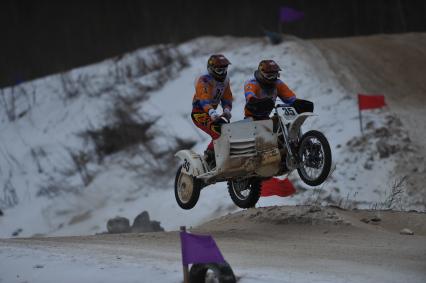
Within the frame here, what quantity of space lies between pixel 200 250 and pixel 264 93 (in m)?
4.48

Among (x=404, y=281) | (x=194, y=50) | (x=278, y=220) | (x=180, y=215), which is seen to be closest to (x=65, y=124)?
(x=194, y=50)

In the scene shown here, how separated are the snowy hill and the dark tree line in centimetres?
117

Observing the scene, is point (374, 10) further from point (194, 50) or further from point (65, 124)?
point (65, 124)

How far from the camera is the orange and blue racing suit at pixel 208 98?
10.1 metres

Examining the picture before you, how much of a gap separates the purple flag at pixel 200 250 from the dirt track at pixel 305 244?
0.67 meters

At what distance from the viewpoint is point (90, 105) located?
24.7m

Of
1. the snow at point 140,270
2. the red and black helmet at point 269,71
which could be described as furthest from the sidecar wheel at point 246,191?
the snow at point 140,270

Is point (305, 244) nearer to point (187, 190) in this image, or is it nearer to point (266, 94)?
point (266, 94)

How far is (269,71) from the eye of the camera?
9883 millimetres

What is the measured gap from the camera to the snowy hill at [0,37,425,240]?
1662 centimetres

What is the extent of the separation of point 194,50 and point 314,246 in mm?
18564

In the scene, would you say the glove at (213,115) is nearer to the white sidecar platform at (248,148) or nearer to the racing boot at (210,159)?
the white sidecar platform at (248,148)

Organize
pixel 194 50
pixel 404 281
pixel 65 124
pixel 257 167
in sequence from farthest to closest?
pixel 194 50 → pixel 65 124 → pixel 257 167 → pixel 404 281

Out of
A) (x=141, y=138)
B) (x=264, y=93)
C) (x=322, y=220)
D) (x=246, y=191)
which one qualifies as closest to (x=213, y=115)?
(x=264, y=93)
